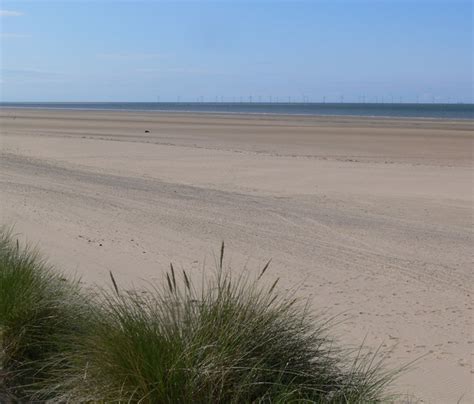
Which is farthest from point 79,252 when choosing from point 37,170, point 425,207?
point 37,170

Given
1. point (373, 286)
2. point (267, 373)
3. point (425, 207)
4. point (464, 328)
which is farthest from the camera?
point (425, 207)

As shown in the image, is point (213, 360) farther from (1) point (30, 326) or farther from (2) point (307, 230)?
(2) point (307, 230)

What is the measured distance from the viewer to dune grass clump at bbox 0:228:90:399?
4617 millimetres

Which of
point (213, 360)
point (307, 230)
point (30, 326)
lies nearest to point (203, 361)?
point (213, 360)

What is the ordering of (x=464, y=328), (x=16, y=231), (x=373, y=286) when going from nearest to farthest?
(x=464, y=328) < (x=373, y=286) < (x=16, y=231)

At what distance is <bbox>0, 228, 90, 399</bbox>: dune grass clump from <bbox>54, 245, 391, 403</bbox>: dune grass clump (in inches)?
23.4

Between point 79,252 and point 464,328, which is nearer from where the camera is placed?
point 464,328

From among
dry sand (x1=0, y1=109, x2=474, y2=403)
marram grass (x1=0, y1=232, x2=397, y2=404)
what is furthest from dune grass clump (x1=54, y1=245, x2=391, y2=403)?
dry sand (x1=0, y1=109, x2=474, y2=403)

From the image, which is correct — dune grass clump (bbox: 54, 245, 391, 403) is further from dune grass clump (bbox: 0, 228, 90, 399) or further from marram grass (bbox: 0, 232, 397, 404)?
dune grass clump (bbox: 0, 228, 90, 399)

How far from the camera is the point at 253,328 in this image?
12.8ft

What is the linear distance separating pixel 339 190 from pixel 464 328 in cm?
971

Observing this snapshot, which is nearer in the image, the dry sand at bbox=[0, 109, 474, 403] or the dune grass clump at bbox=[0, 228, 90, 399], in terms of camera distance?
the dune grass clump at bbox=[0, 228, 90, 399]

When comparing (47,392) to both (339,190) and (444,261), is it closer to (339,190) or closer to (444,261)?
(444,261)

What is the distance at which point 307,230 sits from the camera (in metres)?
10.9
